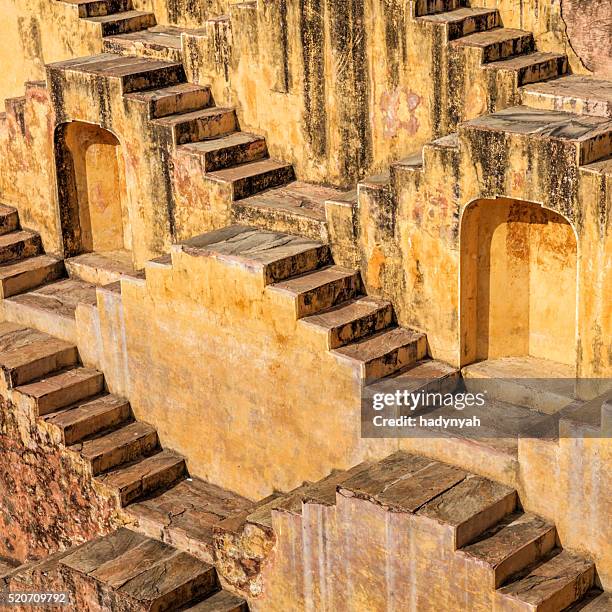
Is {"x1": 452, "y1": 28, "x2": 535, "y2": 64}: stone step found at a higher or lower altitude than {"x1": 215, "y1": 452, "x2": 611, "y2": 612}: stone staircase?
higher

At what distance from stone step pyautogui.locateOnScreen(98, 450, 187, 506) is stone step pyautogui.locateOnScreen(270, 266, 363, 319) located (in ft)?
6.84

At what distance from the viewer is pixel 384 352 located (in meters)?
11.2

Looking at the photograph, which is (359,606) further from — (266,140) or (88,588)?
(266,140)

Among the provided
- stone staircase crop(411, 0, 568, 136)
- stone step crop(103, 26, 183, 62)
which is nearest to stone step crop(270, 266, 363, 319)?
stone staircase crop(411, 0, 568, 136)

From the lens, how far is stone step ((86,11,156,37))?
14383mm

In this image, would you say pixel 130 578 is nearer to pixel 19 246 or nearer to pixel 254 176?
pixel 254 176

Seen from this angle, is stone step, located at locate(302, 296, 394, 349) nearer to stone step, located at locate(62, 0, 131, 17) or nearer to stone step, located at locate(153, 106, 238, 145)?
stone step, located at locate(153, 106, 238, 145)

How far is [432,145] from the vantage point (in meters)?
11.0

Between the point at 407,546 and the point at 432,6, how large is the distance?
14.1ft

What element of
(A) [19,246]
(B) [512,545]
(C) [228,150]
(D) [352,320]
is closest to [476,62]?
(D) [352,320]

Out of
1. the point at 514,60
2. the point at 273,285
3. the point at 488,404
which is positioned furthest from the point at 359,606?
the point at 514,60

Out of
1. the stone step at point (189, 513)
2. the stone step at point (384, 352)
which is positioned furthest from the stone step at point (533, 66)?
the stone step at point (189, 513)

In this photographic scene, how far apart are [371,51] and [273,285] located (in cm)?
210

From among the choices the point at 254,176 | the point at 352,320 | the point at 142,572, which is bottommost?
the point at 142,572
